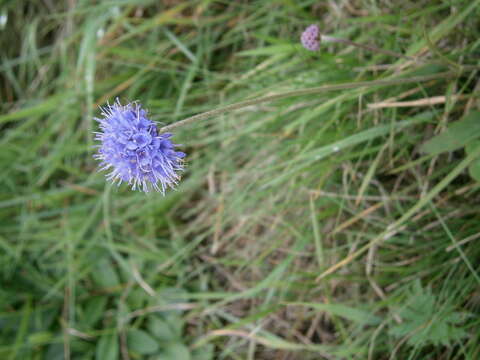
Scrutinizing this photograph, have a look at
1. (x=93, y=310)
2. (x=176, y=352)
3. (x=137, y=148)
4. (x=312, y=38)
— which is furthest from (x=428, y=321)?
(x=93, y=310)

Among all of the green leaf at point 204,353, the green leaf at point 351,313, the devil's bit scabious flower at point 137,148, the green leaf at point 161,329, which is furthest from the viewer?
the green leaf at point 161,329

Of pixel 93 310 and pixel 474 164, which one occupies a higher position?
pixel 474 164

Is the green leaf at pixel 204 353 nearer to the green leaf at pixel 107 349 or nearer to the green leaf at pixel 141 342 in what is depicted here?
the green leaf at pixel 141 342

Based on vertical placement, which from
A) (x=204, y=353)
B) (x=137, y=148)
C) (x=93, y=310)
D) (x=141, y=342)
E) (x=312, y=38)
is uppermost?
(x=312, y=38)

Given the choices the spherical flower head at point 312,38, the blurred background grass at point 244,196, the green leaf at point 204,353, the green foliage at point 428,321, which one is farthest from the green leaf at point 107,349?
the spherical flower head at point 312,38

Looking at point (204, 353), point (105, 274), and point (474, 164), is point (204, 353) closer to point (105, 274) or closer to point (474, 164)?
point (105, 274)

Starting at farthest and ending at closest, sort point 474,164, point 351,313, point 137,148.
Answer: point 351,313 → point 474,164 → point 137,148
